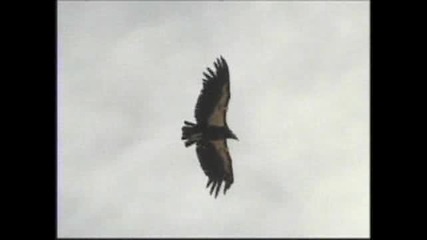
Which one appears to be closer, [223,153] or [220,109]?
[220,109]

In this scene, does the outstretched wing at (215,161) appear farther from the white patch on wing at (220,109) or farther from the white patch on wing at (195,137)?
the white patch on wing at (220,109)

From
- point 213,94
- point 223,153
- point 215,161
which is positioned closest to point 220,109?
point 213,94

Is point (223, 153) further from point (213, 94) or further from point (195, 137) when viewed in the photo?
point (213, 94)

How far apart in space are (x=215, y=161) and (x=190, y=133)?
1.22m

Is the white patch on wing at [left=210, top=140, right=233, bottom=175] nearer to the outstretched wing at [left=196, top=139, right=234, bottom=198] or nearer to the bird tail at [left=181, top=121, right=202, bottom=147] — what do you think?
the outstretched wing at [left=196, top=139, right=234, bottom=198]

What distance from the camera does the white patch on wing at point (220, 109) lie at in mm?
26469

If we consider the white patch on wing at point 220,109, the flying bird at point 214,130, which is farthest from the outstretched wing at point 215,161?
the white patch on wing at point 220,109

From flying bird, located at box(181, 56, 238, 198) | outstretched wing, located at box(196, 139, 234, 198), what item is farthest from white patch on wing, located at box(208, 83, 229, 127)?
outstretched wing, located at box(196, 139, 234, 198)

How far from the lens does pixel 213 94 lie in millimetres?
26531

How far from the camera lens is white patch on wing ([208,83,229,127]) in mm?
26469
